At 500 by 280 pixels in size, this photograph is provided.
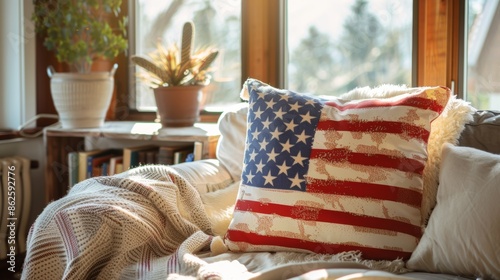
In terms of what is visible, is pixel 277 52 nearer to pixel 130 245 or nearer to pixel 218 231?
pixel 218 231

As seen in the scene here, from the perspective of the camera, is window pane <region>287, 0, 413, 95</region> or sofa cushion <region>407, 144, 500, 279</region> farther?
window pane <region>287, 0, 413, 95</region>

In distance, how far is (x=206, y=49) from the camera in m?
2.76

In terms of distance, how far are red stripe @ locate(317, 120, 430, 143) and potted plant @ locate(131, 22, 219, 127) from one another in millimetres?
922

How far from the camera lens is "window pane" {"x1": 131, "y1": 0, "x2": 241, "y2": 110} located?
274cm

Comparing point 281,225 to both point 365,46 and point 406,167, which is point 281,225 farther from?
point 365,46

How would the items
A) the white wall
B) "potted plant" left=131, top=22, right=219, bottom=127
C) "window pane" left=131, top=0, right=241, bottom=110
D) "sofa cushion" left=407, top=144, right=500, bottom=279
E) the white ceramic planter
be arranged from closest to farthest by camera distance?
"sofa cushion" left=407, top=144, right=500, bottom=279, "potted plant" left=131, top=22, right=219, bottom=127, the white ceramic planter, "window pane" left=131, top=0, right=241, bottom=110, the white wall

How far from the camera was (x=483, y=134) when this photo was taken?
5.54 feet

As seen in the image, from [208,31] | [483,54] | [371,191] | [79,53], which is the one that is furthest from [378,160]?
[79,53]

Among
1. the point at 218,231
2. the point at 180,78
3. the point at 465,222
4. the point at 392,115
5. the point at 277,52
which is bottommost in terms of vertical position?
the point at 218,231

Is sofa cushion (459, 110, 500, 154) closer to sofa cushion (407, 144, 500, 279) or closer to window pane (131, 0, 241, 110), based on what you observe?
sofa cushion (407, 144, 500, 279)

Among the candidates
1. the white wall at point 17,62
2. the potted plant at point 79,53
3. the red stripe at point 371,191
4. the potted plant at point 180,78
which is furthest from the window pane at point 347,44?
the white wall at point 17,62

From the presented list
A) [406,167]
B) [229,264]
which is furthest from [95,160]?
[406,167]

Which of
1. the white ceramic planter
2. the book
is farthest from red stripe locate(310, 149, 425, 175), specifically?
the white ceramic planter

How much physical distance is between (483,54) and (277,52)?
30.9 inches
